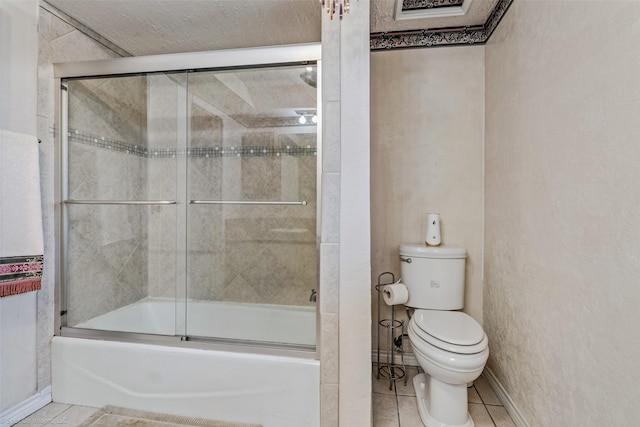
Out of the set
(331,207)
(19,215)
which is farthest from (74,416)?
(331,207)

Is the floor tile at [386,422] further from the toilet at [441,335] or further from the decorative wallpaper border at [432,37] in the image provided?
the decorative wallpaper border at [432,37]

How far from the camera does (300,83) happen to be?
5.13ft

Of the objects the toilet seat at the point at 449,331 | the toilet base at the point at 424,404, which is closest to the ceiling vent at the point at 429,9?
the toilet seat at the point at 449,331

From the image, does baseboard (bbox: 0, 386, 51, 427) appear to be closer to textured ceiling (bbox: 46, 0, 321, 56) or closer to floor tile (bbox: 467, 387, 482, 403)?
textured ceiling (bbox: 46, 0, 321, 56)

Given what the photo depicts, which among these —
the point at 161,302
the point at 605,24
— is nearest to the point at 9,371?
the point at 161,302

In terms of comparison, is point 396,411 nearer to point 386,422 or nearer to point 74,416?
point 386,422

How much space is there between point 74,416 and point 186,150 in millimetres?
1661

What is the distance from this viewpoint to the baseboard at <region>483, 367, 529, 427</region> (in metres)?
1.44

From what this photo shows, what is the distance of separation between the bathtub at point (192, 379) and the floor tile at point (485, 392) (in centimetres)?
100

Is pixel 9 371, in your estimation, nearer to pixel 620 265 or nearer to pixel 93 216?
pixel 93 216

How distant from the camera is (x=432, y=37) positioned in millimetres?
1988

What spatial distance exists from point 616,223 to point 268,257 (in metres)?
1.76

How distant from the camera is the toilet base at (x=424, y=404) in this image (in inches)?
56.4

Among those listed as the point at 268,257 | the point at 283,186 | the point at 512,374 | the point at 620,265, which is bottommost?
the point at 512,374
